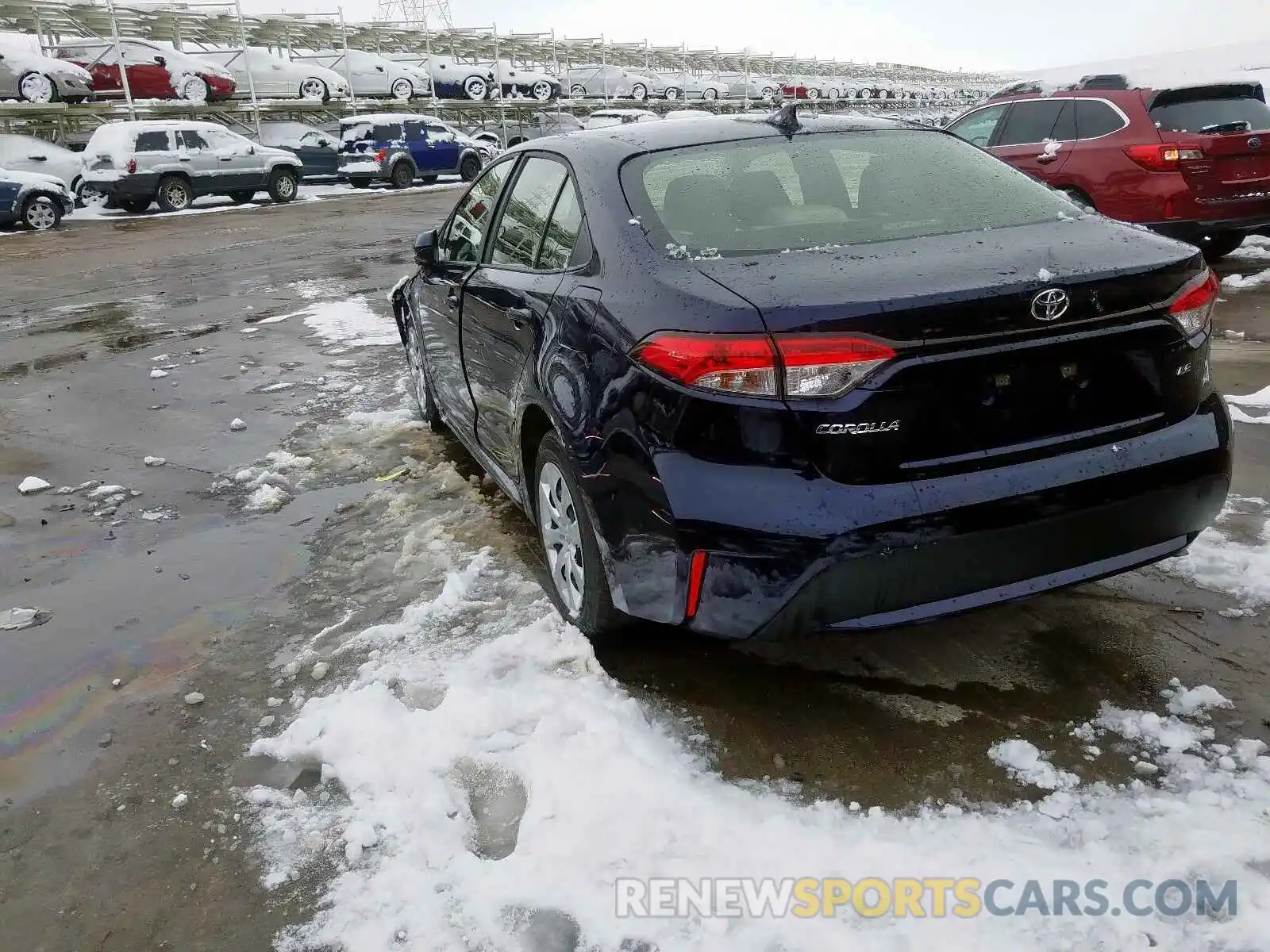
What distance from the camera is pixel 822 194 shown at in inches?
120

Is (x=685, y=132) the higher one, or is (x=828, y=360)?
(x=685, y=132)

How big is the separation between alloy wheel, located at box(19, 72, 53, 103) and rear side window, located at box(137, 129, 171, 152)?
18.3 ft

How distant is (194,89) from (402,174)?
23.3ft

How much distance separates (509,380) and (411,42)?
1708 inches

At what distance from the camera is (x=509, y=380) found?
3416 millimetres

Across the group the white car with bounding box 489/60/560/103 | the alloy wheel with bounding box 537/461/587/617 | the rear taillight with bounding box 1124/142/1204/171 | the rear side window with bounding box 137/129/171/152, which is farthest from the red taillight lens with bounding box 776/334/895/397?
the white car with bounding box 489/60/560/103

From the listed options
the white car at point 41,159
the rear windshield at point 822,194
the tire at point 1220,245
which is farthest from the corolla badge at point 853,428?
the white car at point 41,159

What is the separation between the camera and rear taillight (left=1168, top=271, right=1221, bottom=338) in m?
2.55

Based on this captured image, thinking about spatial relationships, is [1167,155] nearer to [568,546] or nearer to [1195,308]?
[1195,308]

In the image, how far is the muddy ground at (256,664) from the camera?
7.95 feet

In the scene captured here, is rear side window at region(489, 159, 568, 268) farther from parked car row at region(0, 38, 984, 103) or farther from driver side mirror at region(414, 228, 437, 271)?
parked car row at region(0, 38, 984, 103)

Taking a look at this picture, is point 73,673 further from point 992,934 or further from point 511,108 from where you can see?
point 511,108

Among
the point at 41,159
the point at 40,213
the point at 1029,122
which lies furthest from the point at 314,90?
the point at 1029,122

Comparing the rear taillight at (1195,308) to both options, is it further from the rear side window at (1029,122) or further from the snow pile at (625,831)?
the rear side window at (1029,122)
